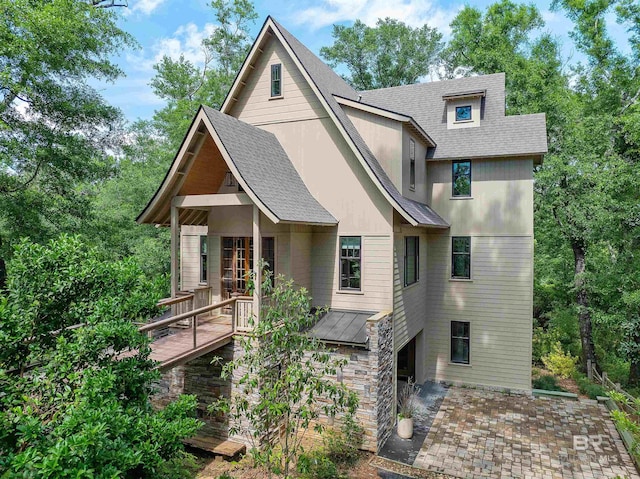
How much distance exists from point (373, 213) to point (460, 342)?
22.3 ft

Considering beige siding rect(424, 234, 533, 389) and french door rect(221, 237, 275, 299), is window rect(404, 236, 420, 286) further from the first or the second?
french door rect(221, 237, 275, 299)

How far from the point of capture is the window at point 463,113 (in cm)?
1516

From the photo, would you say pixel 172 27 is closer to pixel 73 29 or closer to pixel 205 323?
pixel 73 29

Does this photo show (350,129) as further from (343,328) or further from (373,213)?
(343,328)

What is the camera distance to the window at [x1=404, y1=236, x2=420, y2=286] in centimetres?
1253

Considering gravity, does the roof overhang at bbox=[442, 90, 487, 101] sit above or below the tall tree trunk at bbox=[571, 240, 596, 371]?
above

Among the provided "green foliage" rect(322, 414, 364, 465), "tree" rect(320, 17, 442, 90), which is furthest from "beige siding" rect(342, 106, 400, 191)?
"tree" rect(320, 17, 442, 90)

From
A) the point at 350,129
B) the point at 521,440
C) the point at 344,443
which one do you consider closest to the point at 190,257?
the point at 350,129

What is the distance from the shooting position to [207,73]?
25.9 meters

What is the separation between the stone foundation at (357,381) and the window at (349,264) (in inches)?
61.8

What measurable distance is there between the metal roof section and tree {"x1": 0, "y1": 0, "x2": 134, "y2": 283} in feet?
33.5

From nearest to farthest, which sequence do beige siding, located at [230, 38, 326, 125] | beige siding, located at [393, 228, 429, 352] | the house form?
the house
beige siding, located at [393, 228, 429, 352]
beige siding, located at [230, 38, 326, 125]

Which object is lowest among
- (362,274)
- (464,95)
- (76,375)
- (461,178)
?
(76,375)

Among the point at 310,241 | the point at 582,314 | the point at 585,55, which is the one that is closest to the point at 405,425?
the point at 310,241
